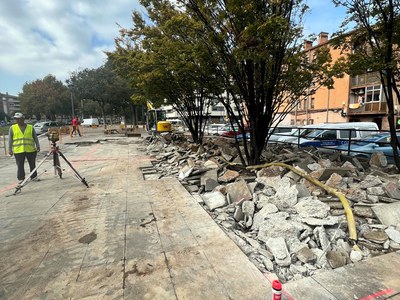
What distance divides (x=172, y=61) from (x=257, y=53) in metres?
3.26

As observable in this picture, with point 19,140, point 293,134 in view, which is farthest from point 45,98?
point 293,134

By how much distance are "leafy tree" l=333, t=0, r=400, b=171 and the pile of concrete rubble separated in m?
2.11

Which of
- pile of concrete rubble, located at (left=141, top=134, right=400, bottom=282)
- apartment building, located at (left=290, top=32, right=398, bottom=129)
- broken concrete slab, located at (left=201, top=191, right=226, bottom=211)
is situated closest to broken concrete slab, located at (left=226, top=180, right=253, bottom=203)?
pile of concrete rubble, located at (left=141, top=134, right=400, bottom=282)

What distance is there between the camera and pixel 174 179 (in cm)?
680

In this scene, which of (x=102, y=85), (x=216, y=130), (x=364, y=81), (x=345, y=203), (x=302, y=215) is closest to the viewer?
(x=302, y=215)

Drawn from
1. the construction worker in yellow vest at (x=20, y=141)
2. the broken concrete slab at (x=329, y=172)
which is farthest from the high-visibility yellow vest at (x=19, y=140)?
the broken concrete slab at (x=329, y=172)

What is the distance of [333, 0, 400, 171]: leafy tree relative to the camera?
5258 mm

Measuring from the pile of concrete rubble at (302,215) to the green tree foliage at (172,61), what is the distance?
332 cm

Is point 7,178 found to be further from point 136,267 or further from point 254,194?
point 254,194

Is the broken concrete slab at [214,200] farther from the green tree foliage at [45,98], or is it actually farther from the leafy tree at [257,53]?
the green tree foliage at [45,98]

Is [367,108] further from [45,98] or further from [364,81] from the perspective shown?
[45,98]

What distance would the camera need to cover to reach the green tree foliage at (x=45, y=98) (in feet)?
178

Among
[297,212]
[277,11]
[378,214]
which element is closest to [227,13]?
[277,11]

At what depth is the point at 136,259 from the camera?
3.02 m
